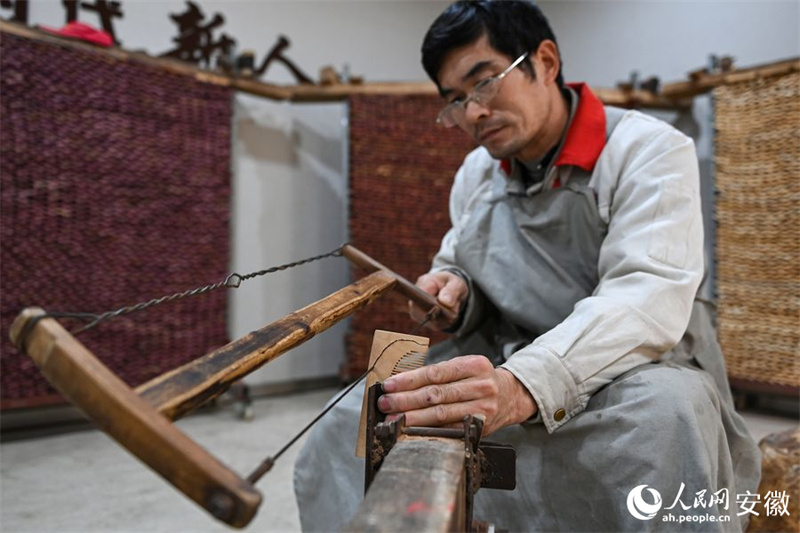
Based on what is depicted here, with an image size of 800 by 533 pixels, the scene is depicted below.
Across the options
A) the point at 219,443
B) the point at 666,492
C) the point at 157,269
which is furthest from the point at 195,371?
the point at 157,269

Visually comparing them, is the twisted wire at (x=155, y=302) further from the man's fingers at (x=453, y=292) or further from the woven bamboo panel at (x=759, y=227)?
the woven bamboo panel at (x=759, y=227)

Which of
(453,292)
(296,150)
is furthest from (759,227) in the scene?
(296,150)

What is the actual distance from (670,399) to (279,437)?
237 cm

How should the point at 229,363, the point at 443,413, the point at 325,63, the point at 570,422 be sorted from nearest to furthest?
the point at 229,363
the point at 443,413
the point at 570,422
the point at 325,63

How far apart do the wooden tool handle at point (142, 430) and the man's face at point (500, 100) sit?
3.94 ft

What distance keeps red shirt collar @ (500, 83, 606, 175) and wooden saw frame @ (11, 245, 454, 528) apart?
1.06 meters

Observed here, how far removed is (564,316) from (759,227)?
2444 mm

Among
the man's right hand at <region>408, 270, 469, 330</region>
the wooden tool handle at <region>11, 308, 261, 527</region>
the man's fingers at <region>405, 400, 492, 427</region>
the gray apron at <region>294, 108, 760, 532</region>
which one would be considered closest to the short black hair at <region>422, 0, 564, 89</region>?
the gray apron at <region>294, 108, 760, 532</region>

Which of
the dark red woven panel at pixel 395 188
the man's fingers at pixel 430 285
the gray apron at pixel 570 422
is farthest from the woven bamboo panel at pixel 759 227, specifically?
the man's fingers at pixel 430 285

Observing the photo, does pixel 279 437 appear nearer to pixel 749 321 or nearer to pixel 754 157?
pixel 749 321

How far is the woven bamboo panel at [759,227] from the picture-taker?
3.19 metres

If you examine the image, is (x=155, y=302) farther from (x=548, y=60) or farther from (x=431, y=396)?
(x=548, y=60)

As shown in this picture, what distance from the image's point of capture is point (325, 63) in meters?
4.38

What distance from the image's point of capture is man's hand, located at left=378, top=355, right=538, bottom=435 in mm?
931
